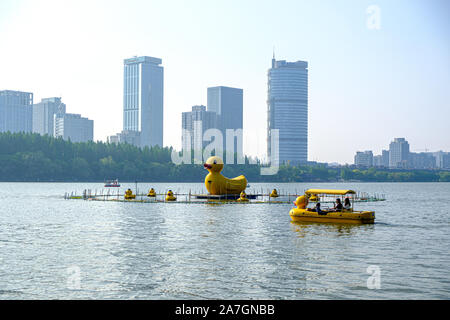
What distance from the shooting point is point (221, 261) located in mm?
29062

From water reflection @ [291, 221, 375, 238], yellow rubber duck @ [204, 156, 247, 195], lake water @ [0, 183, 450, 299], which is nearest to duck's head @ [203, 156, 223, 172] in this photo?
yellow rubber duck @ [204, 156, 247, 195]

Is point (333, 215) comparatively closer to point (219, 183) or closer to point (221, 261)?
point (221, 261)

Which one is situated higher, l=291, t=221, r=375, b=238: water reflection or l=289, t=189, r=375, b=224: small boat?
l=289, t=189, r=375, b=224: small boat

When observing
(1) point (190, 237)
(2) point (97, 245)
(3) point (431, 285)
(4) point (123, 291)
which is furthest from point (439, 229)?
(4) point (123, 291)

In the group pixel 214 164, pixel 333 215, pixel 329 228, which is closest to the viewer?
pixel 329 228

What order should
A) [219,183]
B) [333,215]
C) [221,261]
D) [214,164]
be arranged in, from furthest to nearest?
1. [219,183]
2. [214,164]
3. [333,215]
4. [221,261]

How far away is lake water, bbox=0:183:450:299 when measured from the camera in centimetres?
2208

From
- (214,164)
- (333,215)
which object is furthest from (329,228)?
(214,164)

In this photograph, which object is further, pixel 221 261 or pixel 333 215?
pixel 333 215

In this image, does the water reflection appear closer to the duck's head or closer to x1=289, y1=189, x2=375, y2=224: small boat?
x1=289, y1=189, x2=375, y2=224: small boat

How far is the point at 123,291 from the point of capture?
22.0m

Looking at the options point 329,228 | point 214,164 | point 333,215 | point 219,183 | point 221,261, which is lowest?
point 221,261
